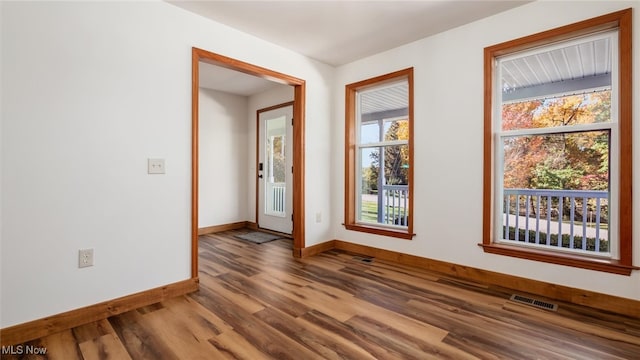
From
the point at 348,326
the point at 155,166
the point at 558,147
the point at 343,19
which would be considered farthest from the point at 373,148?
the point at 155,166

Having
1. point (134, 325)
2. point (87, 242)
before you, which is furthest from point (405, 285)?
point (87, 242)

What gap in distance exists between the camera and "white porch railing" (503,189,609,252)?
9.90 ft

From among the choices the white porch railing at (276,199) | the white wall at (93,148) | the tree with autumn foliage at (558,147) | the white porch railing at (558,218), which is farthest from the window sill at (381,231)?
the white wall at (93,148)

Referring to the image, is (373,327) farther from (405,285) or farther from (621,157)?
(621,157)

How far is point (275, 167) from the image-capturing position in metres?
5.15

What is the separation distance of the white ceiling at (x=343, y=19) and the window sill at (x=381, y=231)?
2095mm

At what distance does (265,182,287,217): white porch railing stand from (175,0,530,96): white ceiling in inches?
92.3

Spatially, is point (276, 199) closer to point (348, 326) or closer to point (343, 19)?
point (343, 19)

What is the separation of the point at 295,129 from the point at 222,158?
2.12m

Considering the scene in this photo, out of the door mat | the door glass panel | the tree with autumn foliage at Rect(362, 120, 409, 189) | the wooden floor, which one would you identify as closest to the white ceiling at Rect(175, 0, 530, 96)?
the tree with autumn foliage at Rect(362, 120, 409, 189)

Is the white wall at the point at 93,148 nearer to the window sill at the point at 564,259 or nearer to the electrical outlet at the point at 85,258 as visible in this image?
the electrical outlet at the point at 85,258

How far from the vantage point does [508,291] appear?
2557mm

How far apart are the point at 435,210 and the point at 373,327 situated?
155cm

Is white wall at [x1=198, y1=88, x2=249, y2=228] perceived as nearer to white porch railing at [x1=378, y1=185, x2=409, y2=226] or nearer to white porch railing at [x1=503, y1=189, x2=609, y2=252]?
white porch railing at [x1=378, y1=185, x2=409, y2=226]
